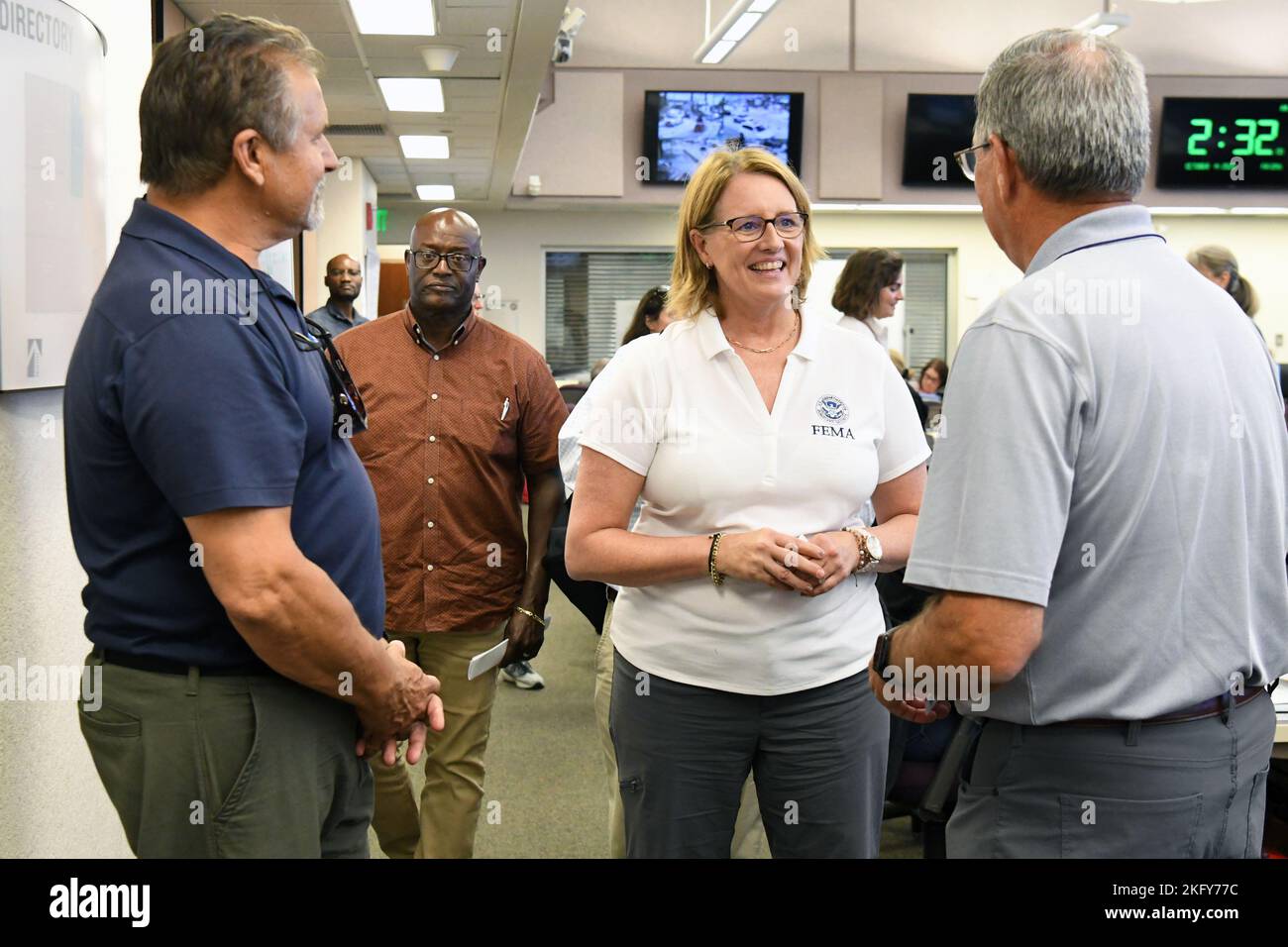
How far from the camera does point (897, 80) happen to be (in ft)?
35.0

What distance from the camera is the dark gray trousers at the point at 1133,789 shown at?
1348 mm

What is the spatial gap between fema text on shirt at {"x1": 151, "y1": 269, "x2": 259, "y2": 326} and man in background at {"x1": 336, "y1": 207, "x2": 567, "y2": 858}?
1363mm

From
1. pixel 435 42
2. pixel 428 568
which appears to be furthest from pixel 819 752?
pixel 435 42

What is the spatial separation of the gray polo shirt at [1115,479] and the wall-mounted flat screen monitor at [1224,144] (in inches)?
403

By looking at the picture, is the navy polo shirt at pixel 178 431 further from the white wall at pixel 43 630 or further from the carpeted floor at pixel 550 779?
the carpeted floor at pixel 550 779

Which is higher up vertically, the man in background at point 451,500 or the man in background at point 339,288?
the man in background at point 339,288

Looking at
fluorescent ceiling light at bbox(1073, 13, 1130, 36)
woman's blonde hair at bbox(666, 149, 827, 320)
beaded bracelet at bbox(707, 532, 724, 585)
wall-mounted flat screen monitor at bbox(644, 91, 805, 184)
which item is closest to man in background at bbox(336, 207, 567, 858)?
woman's blonde hair at bbox(666, 149, 827, 320)

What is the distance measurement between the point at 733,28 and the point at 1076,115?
714 cm

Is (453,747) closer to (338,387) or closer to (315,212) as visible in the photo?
(338,387)

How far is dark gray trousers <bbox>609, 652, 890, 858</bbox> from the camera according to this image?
190 centimetres

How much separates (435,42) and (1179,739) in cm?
493

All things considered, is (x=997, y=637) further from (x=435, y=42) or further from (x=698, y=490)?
(x=435, y=42)

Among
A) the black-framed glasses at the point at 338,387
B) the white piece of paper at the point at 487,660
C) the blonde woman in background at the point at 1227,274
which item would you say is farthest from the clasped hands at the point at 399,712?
the blonde woman in background at the point at 1227,274

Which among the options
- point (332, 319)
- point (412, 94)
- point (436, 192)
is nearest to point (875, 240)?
point (436, 192)
